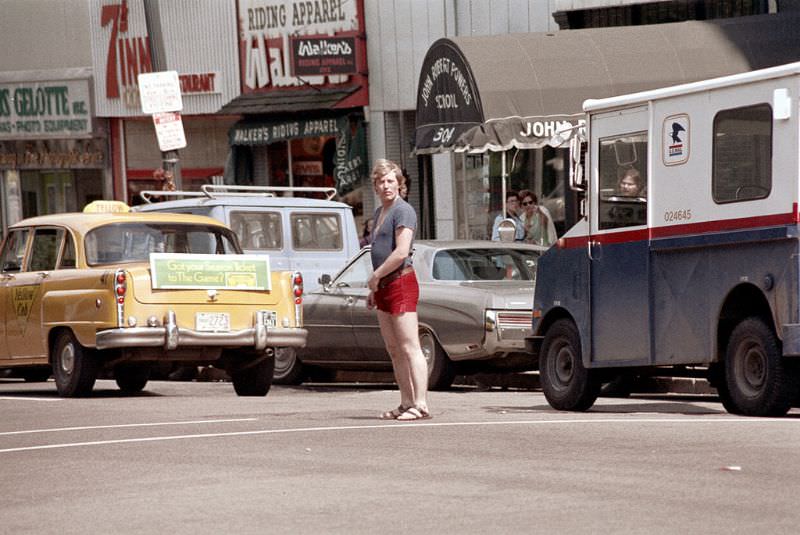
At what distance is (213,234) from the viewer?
56.5 feet

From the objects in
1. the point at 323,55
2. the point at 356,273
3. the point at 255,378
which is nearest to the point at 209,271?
the point at 255,378

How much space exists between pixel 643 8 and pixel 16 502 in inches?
710

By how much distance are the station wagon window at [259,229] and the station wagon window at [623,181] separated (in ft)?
24.6

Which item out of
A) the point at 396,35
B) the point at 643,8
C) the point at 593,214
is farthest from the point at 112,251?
the point at 396,35

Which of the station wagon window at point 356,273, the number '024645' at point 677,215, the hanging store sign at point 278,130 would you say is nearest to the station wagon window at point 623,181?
the number '024645' at point 677,215

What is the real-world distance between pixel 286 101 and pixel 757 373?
19.3 meters

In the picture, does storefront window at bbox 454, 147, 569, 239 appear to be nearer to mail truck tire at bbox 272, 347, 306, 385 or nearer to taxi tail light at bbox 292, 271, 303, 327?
mail truck tire at bbox 272, 347, 306, 385

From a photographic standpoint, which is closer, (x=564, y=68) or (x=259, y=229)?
(x=259, y=229)

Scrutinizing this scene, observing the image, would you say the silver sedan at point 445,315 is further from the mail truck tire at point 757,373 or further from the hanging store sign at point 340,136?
the hanging store sign at point 340,136

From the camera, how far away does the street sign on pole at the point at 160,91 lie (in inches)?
935

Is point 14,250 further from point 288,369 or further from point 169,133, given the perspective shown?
point 169,133

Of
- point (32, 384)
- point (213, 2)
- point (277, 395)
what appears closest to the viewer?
point (277, 395)

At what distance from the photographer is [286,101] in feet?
100

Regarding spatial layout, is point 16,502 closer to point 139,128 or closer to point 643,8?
point 643,8
